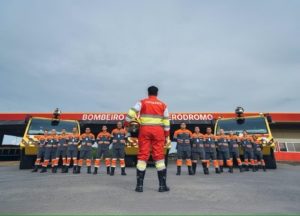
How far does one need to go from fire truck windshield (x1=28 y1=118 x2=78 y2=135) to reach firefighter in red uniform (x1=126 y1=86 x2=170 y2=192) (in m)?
7.11

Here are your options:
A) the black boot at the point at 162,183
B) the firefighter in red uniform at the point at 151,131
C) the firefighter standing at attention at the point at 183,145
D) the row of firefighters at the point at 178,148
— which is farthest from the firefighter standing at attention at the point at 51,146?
the black boot at the point at 162,183

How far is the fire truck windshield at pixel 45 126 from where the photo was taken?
11.2 m

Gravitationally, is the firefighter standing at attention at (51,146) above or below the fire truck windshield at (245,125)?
below

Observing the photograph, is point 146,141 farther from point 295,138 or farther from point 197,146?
point 295,138

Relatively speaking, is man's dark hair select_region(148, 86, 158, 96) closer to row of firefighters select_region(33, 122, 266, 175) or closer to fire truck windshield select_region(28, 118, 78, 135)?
row of firefighters select_region(33, 122, 266, 175)

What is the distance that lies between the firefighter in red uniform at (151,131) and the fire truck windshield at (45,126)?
23.3 feet

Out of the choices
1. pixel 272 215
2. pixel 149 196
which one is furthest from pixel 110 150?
pixel 272 215

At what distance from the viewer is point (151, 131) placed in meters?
5.20

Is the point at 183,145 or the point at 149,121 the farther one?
the point at 183,145

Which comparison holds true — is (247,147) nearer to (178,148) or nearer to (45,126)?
(178,148)

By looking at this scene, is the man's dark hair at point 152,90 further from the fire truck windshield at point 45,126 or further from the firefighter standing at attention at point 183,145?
the fire truck windshield at point 45,126

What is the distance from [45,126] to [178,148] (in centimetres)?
581

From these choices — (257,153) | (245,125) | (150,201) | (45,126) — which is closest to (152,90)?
(150,201)

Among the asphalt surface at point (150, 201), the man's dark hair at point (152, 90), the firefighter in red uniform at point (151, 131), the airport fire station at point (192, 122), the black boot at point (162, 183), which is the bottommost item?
the asphalt surface at point (150, 201)
